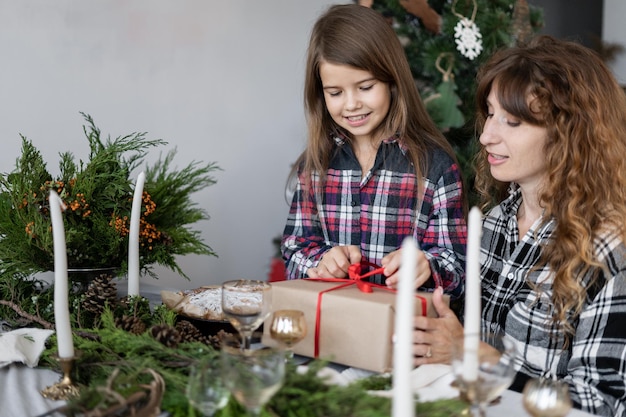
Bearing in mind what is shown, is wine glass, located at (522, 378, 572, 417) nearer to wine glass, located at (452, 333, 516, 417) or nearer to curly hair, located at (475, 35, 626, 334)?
wine glass, located at (452, 333, 516, 417)

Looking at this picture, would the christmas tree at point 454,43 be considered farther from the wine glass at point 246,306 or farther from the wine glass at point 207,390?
the wine glass at point 207,390

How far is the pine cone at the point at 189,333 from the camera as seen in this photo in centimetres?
112

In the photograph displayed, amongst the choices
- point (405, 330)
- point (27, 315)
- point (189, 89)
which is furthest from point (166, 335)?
point (189, 89)

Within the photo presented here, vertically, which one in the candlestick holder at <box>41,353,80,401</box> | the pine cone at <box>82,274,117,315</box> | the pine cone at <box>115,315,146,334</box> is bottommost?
the candlestick holder at <box>41,353,80,401</box>

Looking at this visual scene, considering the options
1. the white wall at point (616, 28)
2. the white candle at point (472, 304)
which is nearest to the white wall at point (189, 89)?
the white candle at point (472, 304)

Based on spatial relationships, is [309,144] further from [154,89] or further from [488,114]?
[154,89]

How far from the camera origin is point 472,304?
0.80 metres

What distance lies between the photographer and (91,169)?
54.2 inches

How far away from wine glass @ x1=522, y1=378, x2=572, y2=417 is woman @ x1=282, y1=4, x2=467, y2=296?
0.63 meters

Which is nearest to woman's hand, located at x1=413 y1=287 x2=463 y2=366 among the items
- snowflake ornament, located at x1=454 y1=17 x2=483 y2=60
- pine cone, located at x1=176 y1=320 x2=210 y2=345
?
pine cone, located at x1=176 y1=320 x2=210 y2=345

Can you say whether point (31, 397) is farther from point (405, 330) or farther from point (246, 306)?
point (405, 330)

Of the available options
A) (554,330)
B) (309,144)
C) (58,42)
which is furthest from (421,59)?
(554,330)

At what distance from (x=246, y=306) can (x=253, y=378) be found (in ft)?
0.99

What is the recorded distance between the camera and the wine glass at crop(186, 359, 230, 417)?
0.79 m
